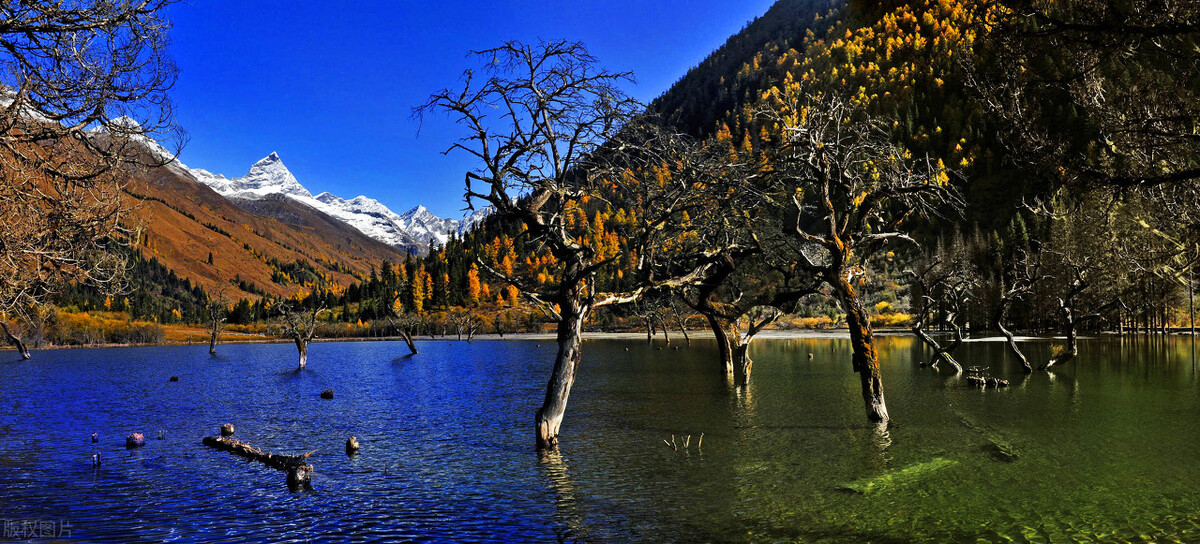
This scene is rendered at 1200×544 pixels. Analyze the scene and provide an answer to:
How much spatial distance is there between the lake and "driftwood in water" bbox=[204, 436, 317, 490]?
1.17ft

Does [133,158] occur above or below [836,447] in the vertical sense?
above

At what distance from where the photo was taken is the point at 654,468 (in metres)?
19.4

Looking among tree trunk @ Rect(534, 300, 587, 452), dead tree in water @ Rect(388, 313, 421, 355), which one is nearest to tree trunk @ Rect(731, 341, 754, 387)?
tree trunk @ Rect(534, 300, 587, 452)

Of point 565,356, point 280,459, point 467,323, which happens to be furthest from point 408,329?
point 565,356

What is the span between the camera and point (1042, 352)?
63.8 metres

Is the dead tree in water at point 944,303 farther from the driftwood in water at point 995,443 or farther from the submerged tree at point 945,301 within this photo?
the driftwood in water at point 995,443

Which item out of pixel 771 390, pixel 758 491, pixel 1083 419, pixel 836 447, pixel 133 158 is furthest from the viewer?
pixel 771 390

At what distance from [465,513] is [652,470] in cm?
595

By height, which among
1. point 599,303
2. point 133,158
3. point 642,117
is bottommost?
point 599,303

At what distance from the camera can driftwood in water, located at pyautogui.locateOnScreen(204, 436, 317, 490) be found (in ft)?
59.0

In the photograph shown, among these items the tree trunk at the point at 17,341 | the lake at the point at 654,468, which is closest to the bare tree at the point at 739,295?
the lake at the point at 654,468

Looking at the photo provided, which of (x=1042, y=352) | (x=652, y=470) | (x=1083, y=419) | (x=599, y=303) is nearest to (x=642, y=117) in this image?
(x=599, y=303)

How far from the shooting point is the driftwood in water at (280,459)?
59.0 feet

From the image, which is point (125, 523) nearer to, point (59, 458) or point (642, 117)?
point (59, 458)
